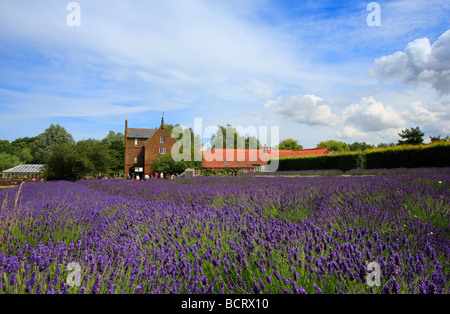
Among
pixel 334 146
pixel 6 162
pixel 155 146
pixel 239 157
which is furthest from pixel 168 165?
pixel 334 146

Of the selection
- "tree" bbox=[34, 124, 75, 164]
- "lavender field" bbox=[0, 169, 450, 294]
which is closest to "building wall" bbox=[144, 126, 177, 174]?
"tree" bbox=[34, 124, 75, 164]

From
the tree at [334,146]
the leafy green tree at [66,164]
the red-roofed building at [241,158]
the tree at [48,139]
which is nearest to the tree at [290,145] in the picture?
the tree at [334,146]

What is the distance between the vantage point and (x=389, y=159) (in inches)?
801

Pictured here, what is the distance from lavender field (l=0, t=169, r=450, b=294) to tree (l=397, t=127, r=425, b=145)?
4154 centimetres

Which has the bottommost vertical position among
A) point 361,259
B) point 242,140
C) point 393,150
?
point 361,259

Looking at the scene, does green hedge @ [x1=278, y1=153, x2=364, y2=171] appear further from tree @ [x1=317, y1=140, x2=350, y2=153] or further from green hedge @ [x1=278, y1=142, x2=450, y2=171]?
tree @ [x1=317, y1=140, x2=350, y2=153]

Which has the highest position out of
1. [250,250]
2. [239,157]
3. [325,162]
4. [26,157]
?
[26,157]

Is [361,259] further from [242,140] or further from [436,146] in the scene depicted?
[242,140]

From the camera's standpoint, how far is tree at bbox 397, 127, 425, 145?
39109 mm

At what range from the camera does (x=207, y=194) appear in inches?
217

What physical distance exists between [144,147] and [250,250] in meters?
47.4

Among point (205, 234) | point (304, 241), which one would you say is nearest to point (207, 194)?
point (205, 234)

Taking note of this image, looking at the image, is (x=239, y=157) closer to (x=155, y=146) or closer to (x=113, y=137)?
(x=155, y=146)

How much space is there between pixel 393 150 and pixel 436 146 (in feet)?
9.61
